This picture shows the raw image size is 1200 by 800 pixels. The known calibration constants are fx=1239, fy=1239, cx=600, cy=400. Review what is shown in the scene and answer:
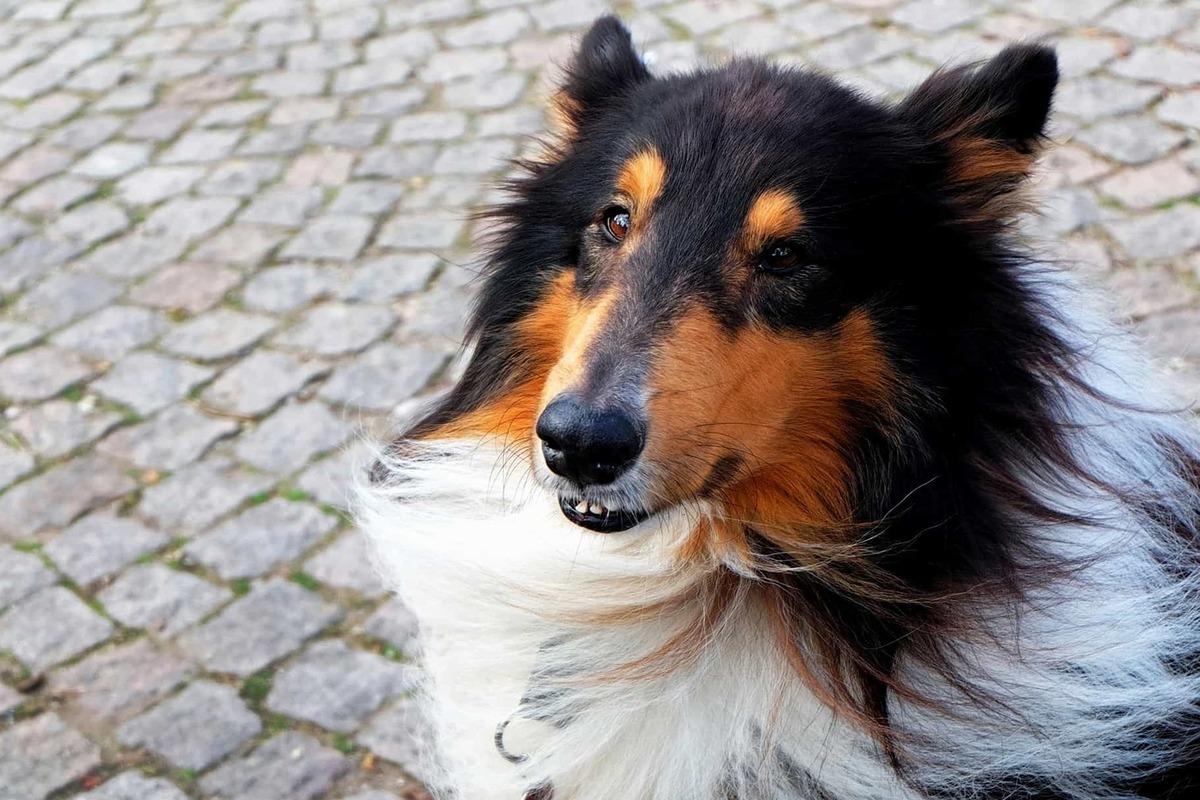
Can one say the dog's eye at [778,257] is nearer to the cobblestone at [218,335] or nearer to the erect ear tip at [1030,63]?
the erect ear tip at [1030,63]

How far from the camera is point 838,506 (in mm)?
2314

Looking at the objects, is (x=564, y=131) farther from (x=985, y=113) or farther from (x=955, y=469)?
(x=955, y=469)

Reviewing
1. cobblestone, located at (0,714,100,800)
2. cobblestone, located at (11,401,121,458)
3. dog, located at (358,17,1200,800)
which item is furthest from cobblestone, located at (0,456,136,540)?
dog, located at (358,17,1200,800)

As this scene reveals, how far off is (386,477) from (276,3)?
5.75m

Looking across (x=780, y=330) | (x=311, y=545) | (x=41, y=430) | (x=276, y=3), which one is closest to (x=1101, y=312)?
(x=780, y=330)

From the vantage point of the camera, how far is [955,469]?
227 cm

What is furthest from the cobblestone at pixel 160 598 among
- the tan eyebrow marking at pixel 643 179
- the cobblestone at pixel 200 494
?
the tan eyebrow marking at pixel 643 179

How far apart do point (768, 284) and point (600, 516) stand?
1.76 ft

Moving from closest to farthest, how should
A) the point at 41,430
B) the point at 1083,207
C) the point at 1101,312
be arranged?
1. the point at 1101,312
2. the point at 41,430
3. the point at 1083,207

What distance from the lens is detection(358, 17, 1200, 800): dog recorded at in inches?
88.4

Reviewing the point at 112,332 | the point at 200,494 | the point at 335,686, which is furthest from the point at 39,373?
the point at 335,686

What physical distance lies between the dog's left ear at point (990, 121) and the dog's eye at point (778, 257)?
0.37 metres

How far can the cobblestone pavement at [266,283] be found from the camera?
11.9 feet

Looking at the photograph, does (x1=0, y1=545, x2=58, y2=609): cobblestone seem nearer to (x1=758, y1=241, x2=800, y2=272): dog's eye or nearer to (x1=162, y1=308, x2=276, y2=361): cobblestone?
(x1=162, y1=308, x2=276, y2=361): cobblestone
